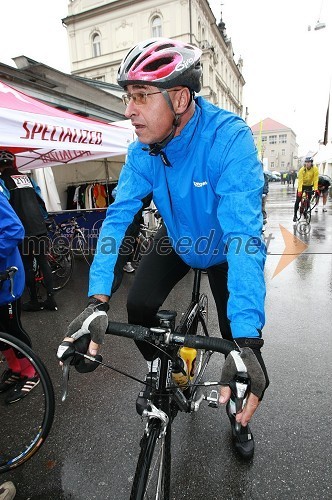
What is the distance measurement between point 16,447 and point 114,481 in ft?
2.82

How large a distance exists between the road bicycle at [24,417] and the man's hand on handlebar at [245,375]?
56.1 inches

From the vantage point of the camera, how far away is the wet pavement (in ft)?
6.47

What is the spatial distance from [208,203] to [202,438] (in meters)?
1.79

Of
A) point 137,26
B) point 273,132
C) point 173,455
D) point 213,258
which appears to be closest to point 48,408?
point 173,455

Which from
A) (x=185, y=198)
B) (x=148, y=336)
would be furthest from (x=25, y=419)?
(x=185, y=198)

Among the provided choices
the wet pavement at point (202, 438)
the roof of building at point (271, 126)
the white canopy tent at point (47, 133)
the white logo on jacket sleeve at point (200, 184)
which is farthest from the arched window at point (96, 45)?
the roof of building at point (271, 126)

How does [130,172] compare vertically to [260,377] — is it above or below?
above

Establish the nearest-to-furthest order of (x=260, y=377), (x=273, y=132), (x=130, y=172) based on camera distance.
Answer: (x=260, y=377)
(x=130, y=172)
(x=273, y=132)

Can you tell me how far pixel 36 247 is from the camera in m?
4.83

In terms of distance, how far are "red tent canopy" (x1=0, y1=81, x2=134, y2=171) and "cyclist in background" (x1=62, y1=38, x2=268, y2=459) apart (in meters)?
2.86

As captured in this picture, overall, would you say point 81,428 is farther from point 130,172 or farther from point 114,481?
point 130,172

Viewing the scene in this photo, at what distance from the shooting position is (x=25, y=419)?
8.56 ft

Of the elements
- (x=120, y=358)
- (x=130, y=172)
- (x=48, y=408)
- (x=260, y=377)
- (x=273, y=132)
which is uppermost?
(x=273, y=132)

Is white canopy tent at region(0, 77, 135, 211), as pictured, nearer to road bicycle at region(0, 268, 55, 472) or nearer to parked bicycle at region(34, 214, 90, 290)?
parked bicycle at region(34, 214, 90, 290)
